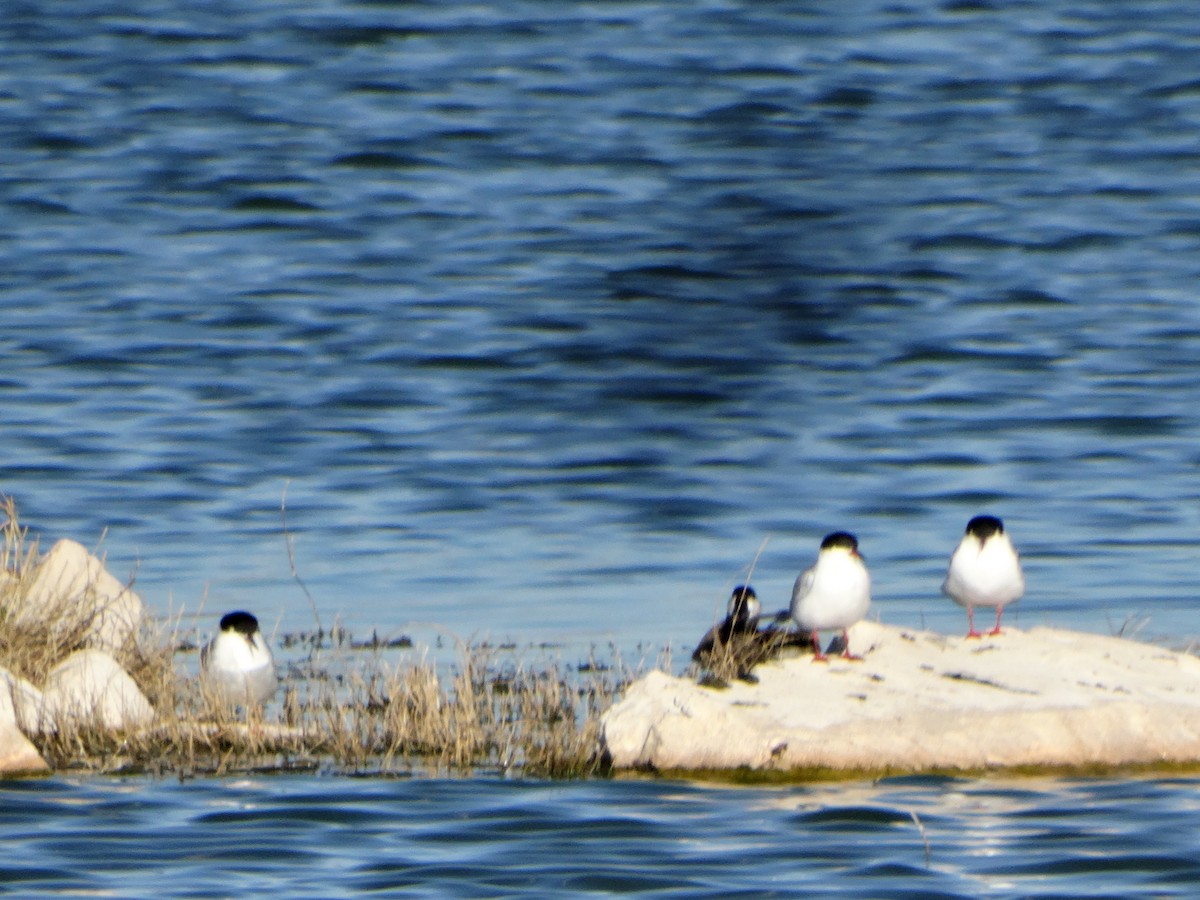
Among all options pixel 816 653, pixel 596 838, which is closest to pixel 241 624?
pixel 816 653

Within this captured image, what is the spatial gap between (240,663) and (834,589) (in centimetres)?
279

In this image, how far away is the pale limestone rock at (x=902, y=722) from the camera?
9.70m

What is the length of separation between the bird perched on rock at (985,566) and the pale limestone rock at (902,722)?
796mm

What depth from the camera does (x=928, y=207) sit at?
3372cm

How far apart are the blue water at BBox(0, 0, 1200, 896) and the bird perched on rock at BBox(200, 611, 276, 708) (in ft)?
3.48

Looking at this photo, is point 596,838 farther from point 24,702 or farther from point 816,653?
point 24,702

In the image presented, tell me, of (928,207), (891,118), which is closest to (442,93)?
(891,118)

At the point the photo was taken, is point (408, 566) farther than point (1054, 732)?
Yes

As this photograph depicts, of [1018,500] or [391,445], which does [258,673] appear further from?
[391,445]

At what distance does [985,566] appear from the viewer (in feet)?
36.8

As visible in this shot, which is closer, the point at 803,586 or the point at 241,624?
the point at 803,586

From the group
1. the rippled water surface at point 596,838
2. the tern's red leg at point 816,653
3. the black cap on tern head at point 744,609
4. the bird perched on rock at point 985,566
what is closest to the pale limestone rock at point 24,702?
the rippled water surface at point 596,838

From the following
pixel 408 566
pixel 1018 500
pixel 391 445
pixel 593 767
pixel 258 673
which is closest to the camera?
pixel 593 767

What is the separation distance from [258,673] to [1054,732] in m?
3.73
